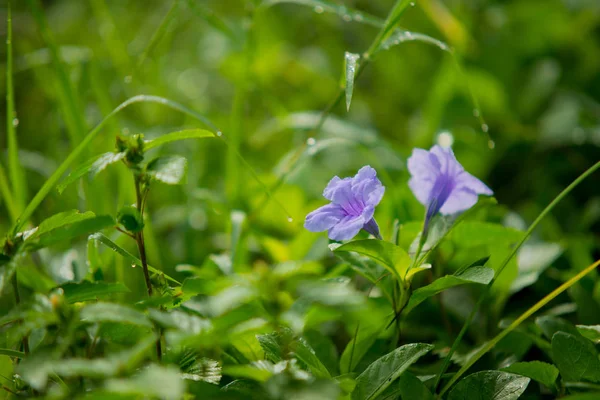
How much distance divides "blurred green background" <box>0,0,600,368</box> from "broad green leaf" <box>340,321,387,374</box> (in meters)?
0.38

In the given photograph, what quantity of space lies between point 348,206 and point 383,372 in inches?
11.7

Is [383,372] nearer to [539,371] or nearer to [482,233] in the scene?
[539,371]

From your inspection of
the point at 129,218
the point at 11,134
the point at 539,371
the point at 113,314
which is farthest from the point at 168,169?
the point at 539,371

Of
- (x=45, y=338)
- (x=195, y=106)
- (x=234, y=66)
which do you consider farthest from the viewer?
(x=234, y=66)

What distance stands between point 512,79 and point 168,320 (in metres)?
2.12

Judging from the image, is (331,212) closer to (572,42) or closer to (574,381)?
(574,381)

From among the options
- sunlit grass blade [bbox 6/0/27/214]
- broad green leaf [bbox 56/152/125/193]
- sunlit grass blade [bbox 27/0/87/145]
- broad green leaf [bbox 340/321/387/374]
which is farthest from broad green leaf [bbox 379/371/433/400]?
sunlit grass blade [bbox 27/0/87/145]

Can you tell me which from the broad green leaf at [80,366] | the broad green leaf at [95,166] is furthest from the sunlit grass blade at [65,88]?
the broad green leaf at [80,366]

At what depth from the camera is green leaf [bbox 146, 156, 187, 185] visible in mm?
844

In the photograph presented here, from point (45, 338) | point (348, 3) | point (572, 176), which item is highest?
point (348, 3)

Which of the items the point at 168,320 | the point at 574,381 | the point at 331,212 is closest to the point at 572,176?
the point at 574,381

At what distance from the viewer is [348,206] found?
Answer: 3.34 ft

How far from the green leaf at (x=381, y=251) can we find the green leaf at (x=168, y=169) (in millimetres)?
290

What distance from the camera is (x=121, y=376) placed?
716mm
